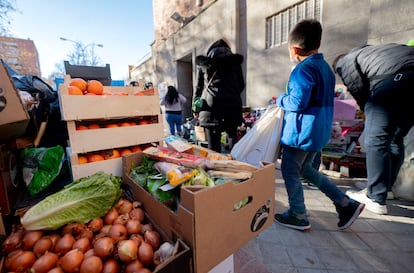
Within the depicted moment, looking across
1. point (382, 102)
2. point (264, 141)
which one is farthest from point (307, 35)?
point (382, 102)

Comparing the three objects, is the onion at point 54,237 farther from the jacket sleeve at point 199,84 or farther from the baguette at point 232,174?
the jacket sleeve at point 199,84

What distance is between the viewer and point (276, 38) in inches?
207

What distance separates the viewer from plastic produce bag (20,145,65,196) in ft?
3.97

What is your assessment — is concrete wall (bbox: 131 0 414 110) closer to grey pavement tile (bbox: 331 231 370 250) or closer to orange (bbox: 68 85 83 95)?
grey pavement tile (bbox: 331 231 370 250)

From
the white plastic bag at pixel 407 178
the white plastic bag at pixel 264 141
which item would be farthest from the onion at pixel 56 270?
the white plastic bag at pixel 407 178

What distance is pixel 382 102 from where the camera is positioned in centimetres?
177

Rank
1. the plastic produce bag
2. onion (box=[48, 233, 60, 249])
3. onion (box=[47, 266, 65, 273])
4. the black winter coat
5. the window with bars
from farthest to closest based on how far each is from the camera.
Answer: the window with bars < the black winter coat < the plastic produce bag < onion (box=[48, 233, 60, 249]) < onion (box=[47, 266, 65, 273])

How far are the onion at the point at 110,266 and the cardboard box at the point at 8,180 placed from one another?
0.73 metres

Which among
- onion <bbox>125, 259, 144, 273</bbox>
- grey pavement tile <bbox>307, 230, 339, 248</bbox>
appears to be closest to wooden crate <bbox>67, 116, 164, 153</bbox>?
onion <bbox>125, 259, 144, 273</bbox>

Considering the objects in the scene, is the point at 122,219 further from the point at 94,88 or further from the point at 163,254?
the point at 94,88

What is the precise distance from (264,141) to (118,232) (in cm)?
122

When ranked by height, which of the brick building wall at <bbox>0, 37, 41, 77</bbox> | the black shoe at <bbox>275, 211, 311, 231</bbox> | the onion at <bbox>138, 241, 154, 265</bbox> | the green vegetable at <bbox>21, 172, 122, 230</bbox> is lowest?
the black shoe at <bbox>275, 211, 311, 231</bbox>

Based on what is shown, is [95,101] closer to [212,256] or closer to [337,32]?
[212,256]

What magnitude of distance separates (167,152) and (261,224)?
26.5 inches
